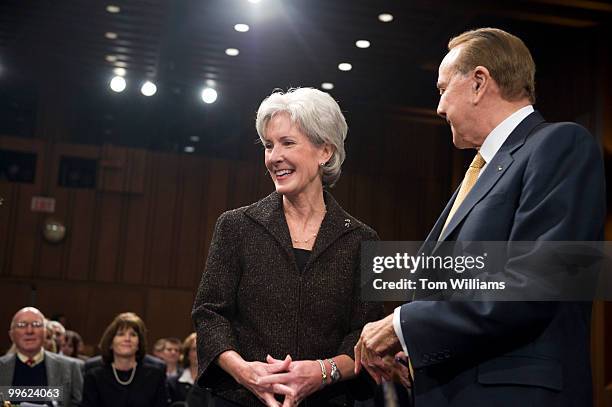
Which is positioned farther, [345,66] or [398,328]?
[345,66]

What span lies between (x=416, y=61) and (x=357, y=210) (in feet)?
11.1

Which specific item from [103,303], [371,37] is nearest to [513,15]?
[371,37]

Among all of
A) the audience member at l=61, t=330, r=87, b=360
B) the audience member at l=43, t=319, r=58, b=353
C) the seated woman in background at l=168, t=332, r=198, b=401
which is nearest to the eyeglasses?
the audience member at l=43, t=319, r=58, b=353

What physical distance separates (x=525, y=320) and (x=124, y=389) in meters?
4.35

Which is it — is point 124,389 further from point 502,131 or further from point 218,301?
point 502,131

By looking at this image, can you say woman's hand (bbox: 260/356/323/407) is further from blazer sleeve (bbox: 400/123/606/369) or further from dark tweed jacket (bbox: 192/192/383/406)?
blazer sleeve (bbox: 400/123/606/369)

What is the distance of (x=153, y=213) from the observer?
1082 centimetres

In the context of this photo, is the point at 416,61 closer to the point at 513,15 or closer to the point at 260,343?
the point at 513,15

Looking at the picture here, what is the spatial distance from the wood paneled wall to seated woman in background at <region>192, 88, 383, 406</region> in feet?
28.6

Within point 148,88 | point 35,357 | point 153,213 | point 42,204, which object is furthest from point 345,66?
point 35,357

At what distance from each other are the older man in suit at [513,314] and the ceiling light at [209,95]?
8.83 meters

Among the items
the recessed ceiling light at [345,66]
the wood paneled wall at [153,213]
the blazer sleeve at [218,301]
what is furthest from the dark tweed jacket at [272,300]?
the wood paneled wall at [153,213]

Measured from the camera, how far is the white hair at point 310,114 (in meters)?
1.96

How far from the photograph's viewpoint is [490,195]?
1523mm
